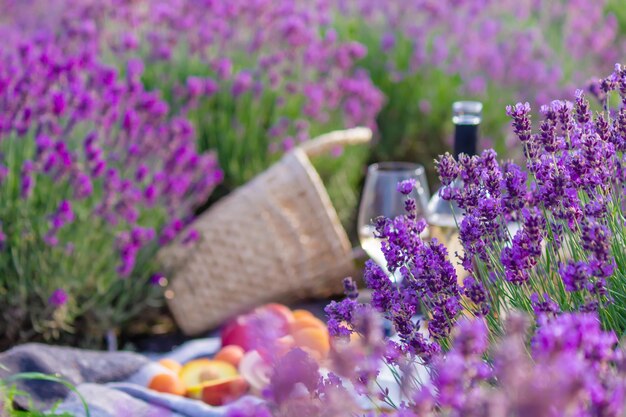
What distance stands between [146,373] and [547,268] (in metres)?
1.48

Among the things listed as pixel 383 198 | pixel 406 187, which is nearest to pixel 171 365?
pixel 383 198

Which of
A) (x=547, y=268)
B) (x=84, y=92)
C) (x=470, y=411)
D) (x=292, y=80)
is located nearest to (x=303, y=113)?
(x=292, y=80)

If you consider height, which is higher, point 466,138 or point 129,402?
point 466,138

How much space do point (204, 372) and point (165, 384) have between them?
0.53ft

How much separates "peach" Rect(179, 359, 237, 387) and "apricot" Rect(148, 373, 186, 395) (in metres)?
0.07

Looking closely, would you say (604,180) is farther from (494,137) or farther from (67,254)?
(494,137)

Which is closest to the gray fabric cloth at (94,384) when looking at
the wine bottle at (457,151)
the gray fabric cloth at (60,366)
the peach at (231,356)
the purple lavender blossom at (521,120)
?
the gray fabric cloth at (60,366)

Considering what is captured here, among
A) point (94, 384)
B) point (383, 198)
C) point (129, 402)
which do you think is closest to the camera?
point (129, 402)

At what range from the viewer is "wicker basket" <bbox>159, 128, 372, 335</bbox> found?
3.70 meters

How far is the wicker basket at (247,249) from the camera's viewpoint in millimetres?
3701

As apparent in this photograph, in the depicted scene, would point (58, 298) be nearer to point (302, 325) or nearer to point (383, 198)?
point (302, 325)

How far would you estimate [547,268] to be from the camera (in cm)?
158

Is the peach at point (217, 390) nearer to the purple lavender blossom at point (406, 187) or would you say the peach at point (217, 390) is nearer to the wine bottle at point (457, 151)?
the wine bottle at point (457, 151)

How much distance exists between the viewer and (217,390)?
265cm
